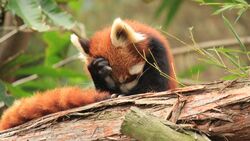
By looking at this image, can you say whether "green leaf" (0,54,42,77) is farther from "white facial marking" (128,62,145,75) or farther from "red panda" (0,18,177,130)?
"white facial marking" (128,62,145,75)

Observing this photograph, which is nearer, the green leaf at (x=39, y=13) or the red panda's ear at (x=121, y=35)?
the red panda's ear at (x=121, y=35)

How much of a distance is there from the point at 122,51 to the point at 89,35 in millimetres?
2771

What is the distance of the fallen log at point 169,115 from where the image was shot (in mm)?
1913

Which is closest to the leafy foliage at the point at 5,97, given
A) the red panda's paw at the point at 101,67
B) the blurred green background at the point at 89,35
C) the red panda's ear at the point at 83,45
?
the blurred green background at the point at 89,35

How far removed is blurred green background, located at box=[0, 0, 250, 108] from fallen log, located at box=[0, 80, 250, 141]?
144 millimetres

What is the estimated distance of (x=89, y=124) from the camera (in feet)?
7.08

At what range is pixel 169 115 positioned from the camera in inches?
79.7

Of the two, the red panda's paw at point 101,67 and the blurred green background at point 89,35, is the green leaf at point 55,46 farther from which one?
the red panda's paw at point 101,67

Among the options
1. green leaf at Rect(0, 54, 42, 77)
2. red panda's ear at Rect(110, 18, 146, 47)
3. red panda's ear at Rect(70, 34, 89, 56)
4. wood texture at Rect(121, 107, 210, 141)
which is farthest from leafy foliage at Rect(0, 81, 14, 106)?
wood texture at Rect(121, 107, 210, 141)

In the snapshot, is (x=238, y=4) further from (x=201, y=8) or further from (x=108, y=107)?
(x=201, y=8)

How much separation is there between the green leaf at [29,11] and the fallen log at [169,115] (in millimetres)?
921

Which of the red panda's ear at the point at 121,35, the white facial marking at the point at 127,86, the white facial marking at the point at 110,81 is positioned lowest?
the white facial marking at the point at 127,86

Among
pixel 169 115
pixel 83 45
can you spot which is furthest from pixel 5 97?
pixel 169 115

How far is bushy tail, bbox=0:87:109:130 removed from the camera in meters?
2.38
